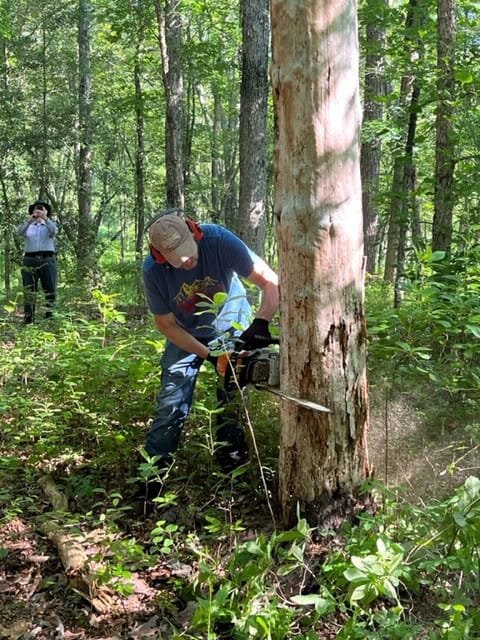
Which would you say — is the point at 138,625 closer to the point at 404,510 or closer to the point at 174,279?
the point at 404,510

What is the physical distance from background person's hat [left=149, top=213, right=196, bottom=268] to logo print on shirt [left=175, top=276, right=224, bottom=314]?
20 centimetres

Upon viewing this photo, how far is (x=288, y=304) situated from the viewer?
2943 mm

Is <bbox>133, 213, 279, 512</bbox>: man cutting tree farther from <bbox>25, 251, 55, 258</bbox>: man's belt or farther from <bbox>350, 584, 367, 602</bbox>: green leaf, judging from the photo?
<bbox>25, 251, 55, 258</bbox>: man's belt

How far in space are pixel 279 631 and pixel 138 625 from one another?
3.13 feet

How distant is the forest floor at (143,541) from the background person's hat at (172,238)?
61.8 inches

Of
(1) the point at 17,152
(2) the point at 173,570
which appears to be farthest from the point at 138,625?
(1) the point at 17,152

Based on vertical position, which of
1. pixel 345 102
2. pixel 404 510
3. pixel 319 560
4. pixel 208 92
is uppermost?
pixel 208 92

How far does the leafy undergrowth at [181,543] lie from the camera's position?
239 centimetres

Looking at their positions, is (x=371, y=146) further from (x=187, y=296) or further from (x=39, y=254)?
(x=187, y=296)

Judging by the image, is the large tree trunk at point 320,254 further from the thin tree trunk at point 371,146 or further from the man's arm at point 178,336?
the thin tree trunk at point 371,146

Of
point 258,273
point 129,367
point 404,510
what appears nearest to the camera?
point 404,510

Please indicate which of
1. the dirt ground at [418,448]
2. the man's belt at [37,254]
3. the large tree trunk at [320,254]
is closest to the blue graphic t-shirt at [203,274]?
the large tree trunk at [320,254]

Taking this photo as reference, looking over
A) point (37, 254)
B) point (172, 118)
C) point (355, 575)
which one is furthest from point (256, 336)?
point (172, 118)

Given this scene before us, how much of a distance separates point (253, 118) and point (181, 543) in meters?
6.53
